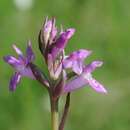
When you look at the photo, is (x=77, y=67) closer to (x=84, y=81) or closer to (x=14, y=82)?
(x=84, y=81)

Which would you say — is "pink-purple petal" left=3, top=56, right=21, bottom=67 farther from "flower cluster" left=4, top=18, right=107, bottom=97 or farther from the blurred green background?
the blurred green background

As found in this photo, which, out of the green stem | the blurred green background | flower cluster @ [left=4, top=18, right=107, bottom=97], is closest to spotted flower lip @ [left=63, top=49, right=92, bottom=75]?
flower cluster @ [left=4, top=18, right=107, bottom=97]

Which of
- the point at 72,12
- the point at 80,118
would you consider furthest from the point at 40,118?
the point at 72,12

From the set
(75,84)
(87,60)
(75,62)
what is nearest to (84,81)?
(75,84)

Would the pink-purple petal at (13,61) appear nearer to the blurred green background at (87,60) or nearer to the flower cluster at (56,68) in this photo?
the flower cluster at (56,68)

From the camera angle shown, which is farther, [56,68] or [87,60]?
[87,60]

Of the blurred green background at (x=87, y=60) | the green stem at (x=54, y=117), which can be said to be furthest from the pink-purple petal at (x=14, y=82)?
the blurred green background at (x=87, y=60)
